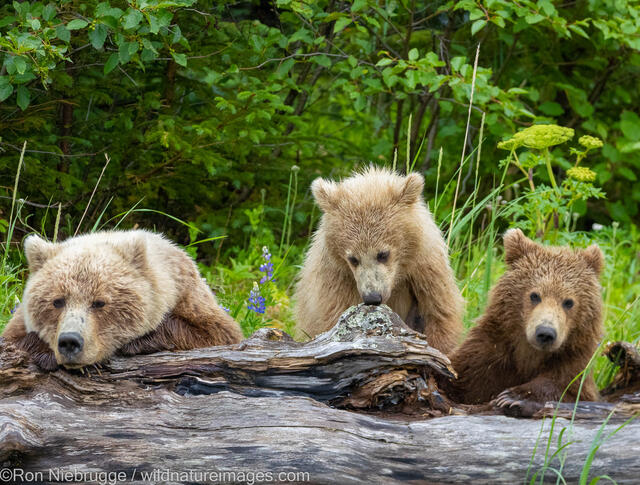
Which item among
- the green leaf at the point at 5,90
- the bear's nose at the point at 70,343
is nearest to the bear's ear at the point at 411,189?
the bear's nose at the point at 70,343

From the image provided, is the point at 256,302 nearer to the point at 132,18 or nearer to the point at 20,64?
the point at 132,18

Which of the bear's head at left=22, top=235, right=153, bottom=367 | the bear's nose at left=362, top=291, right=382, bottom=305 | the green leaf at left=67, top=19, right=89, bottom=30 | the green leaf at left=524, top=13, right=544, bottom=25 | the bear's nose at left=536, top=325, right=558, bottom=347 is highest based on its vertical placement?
the green leaf at left=524, top=13, right=544, bottom=25

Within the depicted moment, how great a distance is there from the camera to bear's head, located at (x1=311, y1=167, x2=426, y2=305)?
4.98 metres

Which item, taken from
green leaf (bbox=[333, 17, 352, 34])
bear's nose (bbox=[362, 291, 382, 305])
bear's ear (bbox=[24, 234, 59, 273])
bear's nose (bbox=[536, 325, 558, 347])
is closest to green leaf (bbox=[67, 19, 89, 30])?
bear's ear (bbox=[24, 234, 59, 273])

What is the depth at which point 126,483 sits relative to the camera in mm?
3258

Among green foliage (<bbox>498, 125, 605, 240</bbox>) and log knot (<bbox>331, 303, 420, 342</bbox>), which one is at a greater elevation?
green foliage (<bbox>498, 125, 605, 240</bbox>)

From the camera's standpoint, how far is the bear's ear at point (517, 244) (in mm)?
4383

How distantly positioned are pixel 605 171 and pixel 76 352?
613cm

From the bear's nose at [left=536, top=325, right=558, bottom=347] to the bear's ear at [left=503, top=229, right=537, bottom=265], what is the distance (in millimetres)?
570

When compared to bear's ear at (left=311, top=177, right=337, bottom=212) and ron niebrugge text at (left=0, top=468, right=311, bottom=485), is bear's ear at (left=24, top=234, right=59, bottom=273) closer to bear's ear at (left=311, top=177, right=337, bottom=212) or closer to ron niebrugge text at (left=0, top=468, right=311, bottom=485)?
ron niebrugge text at (left=0, top=468, right=311, bottom=485)

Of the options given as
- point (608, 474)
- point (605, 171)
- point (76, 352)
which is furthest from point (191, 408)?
point (605, 171)

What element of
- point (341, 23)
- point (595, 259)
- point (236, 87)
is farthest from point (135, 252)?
point (236, 87)

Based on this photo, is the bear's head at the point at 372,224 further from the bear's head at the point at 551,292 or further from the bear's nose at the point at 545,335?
the bear's nose at the point at 545,335

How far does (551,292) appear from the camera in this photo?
13.6 feet
